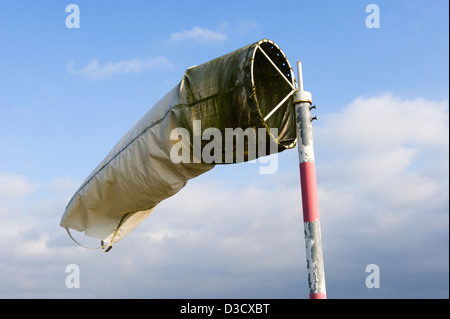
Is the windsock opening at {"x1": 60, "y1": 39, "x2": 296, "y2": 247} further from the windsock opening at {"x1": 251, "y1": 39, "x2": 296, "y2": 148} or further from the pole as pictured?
the pole

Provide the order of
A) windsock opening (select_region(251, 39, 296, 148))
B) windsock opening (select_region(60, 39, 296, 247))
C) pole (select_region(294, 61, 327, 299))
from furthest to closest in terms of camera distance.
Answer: windsock opening (select_region(251, 39, 296, 148)) < windsock opening (select_region(60, 39, 296, 247)) < pole (select_region(294, 61, 327, 299))

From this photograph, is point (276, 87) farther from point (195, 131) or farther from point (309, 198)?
point (309, 198)

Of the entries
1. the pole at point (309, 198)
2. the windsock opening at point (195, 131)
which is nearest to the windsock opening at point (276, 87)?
the windsock opening at point (195, 131)

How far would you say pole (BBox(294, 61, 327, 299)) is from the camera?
6812 mm

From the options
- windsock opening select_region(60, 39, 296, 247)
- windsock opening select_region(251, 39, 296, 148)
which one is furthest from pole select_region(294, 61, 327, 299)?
windsock opening select_region(251, 39, 296, 148)

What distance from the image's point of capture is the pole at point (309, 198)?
6.81 m

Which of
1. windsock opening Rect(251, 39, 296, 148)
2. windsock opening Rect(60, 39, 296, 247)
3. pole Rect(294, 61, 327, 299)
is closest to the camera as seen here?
pole Rect(294, 61, 327, 299)

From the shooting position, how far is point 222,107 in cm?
729

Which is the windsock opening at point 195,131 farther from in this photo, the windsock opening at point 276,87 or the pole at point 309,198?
the pole at point 309,198

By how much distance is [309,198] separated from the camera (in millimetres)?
7051
